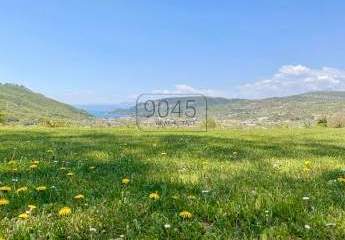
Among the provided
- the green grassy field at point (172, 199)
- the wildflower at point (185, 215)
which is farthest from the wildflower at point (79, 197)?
the wildflower at point (185, 215)

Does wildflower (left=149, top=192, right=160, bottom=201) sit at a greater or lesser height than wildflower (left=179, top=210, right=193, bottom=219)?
greater

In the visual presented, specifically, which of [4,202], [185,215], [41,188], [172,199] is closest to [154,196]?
[172,199]

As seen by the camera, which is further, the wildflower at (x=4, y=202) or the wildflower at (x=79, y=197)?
the wildflower at (x=79, y=197)

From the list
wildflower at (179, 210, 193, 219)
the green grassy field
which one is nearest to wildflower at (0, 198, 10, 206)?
the green grassy field

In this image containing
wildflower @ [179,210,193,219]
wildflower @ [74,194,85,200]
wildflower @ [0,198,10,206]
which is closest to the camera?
wildflower @ [179,210,193,219]

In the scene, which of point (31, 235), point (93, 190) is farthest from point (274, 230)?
point (93, 190)

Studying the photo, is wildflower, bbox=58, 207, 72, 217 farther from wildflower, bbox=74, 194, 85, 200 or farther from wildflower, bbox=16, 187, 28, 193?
wildflower, bbox=16, 187, 28, 193

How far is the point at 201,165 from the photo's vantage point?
10.3m

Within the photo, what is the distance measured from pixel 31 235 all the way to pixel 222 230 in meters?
2.10

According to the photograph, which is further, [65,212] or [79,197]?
[79,197]

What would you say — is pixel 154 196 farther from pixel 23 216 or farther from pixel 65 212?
pixel 23 216

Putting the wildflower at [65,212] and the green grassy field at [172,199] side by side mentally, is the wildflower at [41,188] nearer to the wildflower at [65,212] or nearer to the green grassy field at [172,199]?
the green grassy field at [172,199]

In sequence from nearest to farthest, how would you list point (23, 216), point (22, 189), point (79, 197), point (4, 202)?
point (23, 216), point (4, 202), point (79, 197), point (22, 189)

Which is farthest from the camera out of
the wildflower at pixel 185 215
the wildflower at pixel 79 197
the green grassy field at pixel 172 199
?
the wildflower at pixel 79 197
